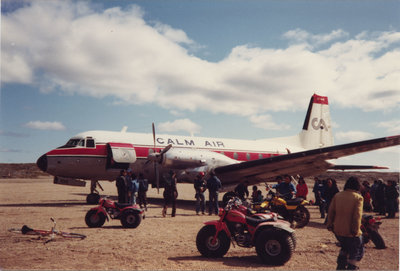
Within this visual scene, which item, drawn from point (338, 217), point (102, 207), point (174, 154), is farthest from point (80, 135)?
point (338, 217)

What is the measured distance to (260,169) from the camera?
15.6 meters

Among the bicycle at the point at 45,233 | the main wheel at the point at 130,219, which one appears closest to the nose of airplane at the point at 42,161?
the main wheel at the point at 130,219

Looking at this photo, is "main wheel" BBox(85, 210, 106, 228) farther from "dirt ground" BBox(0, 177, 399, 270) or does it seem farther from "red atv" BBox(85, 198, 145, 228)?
"dirt ground" BBox(0, 177, 399, 270)

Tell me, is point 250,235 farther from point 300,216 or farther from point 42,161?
point 42,161

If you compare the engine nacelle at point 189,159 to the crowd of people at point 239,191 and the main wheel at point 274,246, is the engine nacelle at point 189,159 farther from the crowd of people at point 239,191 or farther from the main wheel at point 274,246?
the main wheel at point 274,246

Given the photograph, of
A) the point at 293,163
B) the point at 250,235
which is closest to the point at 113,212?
the point at 250,235

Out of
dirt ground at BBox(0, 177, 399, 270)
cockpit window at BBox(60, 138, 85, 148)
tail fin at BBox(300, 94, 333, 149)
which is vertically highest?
tail fin at BBox(300, 94, 333, 149)

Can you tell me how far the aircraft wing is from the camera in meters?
12.3

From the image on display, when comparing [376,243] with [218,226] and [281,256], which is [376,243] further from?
[218,226]

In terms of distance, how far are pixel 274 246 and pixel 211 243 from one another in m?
1.22

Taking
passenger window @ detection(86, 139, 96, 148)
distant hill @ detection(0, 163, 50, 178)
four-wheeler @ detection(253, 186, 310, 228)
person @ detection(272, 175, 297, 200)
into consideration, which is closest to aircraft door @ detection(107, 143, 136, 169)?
passenger window @ detection(86, 139, 96, 148)

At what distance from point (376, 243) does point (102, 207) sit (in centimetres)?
727

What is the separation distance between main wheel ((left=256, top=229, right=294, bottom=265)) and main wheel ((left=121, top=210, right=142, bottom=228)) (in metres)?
4.36

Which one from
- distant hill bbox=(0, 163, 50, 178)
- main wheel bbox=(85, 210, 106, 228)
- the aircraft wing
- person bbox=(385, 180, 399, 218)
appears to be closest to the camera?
main wheel bbox=(85, 210, 106, 228)
